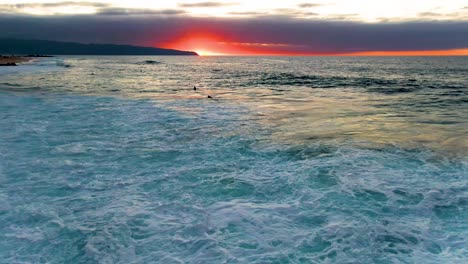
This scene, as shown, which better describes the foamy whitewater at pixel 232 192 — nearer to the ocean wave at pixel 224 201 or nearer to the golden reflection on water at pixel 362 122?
the ocean wave at pixel 224 201

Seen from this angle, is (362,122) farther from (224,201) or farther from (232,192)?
(224,201)

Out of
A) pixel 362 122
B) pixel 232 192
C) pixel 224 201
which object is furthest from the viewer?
pixel 362 122

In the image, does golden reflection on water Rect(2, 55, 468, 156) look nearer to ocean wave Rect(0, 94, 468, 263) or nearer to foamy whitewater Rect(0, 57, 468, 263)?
foamy whitewater Rect(0, 57, 468, 263)

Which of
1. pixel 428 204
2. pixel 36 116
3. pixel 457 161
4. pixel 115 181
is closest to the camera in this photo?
pixel 428 204

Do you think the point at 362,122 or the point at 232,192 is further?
the point at 362,122

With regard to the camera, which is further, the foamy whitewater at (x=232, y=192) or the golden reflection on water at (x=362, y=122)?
the golden reflection on water at (x=362, y=122)

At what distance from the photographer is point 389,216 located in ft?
28.5

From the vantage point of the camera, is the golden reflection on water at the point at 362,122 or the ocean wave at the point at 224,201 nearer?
the ocean wave at the point at 224,201

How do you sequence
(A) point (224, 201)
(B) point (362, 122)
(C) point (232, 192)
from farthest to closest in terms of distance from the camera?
(B) point (362, 122)
(C) point (232, 192)
(A) point (224, 201)

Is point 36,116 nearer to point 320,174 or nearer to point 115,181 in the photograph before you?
point 115,181

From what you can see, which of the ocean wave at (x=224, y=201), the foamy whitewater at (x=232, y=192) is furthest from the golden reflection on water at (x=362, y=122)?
the ocean wave at (x=224, y=201)

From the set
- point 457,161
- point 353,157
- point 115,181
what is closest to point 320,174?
point 353,157

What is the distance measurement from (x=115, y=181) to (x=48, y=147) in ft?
17.8

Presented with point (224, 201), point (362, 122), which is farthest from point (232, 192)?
point (362, 122)
